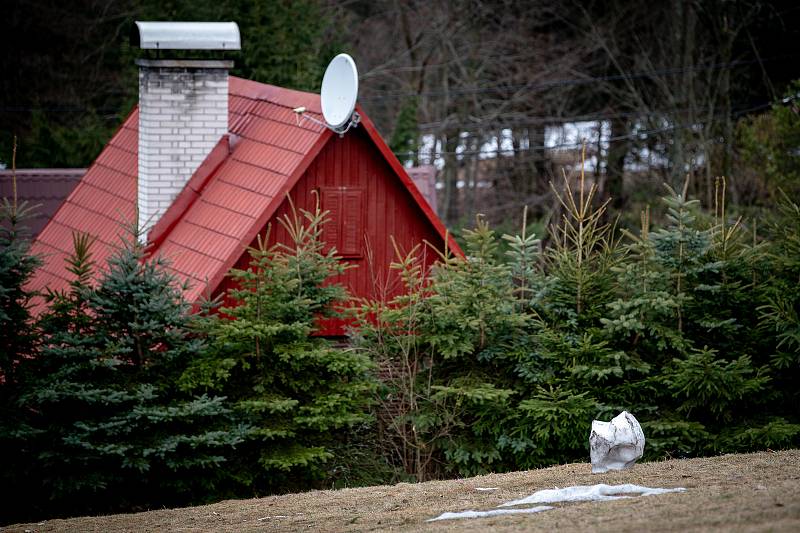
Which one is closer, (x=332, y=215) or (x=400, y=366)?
(x=400, y=366)

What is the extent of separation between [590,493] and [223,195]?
843 cm

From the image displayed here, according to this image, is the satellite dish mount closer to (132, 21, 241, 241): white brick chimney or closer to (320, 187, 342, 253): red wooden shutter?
(320, 187, 342, 253): red wooden shutter

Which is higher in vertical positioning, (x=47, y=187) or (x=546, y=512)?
(x=47, y=187)

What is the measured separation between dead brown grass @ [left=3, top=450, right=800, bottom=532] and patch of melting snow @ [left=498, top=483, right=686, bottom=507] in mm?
232

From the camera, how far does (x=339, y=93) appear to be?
14.6 metres

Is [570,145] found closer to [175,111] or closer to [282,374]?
[175,111]

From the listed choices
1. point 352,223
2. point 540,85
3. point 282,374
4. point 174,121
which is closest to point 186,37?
point 174,121

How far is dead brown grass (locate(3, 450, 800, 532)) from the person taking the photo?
23.5ft

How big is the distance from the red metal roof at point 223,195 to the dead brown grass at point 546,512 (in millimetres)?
3703

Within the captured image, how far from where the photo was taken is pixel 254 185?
1520cm

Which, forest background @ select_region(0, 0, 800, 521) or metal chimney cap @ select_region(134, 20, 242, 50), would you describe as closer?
forest background @ select_region(0, 0, 800, 521)

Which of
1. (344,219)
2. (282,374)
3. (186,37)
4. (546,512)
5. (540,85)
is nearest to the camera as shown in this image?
(546,512)

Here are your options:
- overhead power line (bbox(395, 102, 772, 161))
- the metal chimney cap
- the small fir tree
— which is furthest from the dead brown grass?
overhead power line (bbox(395, 102, 772, 161))

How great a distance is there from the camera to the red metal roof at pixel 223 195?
14.5 metres
